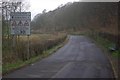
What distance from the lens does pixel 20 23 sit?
2978 centimetres

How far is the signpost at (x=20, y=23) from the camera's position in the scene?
29.2 m

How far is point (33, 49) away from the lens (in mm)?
33781

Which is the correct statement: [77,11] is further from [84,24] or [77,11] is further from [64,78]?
[64,78]

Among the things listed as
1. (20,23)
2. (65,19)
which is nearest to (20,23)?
(20,23)

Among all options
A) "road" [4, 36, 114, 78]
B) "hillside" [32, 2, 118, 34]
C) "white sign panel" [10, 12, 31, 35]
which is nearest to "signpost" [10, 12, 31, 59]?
"white sign panel" [10, 12, 31, 35]

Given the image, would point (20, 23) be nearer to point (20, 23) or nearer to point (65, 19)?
point (20, 23)

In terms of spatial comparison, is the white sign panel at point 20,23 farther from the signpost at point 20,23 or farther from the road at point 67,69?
the road at point 67,69

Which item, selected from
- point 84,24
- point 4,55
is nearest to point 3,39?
point 4,55

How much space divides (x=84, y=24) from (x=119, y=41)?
397 ft

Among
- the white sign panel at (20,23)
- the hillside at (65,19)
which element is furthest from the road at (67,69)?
the hillside at (65,19)

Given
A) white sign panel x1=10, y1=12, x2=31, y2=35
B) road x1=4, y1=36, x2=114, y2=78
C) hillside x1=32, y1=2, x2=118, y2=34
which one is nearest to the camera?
road x1=4, y1=36, x2=114, y2=78

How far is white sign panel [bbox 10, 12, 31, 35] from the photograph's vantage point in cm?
2925

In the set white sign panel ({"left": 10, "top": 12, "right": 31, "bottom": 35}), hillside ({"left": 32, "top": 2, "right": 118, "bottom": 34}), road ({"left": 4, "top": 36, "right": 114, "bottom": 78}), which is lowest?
road ({"left": 4, "top": 36, "right": 114, "bottom": 78})

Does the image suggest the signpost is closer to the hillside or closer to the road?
the road
